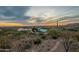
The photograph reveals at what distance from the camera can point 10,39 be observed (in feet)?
6.86

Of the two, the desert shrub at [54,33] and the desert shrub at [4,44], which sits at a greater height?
the desert shrub at [54,33]

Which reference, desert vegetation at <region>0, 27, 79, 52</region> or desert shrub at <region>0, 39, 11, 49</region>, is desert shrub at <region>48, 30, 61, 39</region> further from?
desert shrub at <region>0, 39, 11, 49</region>

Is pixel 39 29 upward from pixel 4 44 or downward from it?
upward

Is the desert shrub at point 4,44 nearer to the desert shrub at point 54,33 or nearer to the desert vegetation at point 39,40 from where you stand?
the desert vegetation at point 39,40

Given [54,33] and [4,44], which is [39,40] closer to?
[54,33]

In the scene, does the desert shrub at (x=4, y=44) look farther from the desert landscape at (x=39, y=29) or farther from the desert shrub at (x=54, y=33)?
the desert shrub at (x=54, y=33)

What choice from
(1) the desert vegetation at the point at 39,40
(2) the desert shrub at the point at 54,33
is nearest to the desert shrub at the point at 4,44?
(1) the desert vegetation at the point at 39,40

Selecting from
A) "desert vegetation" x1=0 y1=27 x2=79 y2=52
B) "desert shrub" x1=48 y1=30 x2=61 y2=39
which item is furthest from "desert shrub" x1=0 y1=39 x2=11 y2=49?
"desert shrub" x1=48 y1=30 x2=61 y2=39

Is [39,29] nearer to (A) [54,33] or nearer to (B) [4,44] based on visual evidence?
(A) [54,33]

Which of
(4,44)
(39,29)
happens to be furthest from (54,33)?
(4,44)

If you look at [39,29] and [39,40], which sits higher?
[39,29]
